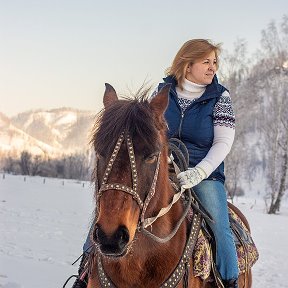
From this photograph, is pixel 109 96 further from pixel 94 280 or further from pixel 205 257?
pixel 205 257

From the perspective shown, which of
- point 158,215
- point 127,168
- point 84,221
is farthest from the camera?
point 84,221

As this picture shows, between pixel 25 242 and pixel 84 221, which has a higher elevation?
pixel 25 242

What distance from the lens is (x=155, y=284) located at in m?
2.48

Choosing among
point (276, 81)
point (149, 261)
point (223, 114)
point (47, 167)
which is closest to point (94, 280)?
point (149, 261)

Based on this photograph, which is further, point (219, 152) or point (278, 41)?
point (278, 41)

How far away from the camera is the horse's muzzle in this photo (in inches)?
75.3

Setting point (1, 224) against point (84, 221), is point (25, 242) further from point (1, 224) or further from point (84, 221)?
point (84, 221)

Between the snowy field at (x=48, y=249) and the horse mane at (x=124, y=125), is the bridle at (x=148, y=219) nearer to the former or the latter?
the horse mane at (x=124, y=125)

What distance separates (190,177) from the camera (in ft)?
9.37

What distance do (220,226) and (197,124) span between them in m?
0.79

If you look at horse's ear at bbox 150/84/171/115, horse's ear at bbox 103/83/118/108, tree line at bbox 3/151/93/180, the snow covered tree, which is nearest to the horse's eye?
horse's ear at bbox 150/84/171/115

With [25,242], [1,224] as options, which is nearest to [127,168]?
[25,242]

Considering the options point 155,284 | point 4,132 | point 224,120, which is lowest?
point 4,132

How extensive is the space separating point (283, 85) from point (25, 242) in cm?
2264
